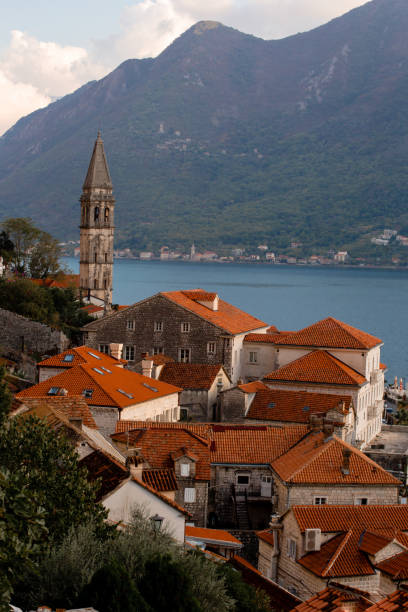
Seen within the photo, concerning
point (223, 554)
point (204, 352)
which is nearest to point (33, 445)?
point (223, 554)

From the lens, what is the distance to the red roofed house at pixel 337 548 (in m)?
24.1

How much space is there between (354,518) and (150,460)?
7.57m

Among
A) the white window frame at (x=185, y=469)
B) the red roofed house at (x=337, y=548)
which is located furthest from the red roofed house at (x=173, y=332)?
the red roofed house at (x=337, y=548)

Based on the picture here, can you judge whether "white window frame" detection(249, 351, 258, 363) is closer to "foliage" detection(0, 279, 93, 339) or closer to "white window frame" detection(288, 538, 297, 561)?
Result: "foliage" detection(0, 279, 93, 339)

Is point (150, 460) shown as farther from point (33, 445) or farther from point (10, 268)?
point (10, 268)

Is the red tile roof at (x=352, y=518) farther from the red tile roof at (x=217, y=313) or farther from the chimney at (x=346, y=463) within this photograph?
the red tile roof at (x=217, y=313)

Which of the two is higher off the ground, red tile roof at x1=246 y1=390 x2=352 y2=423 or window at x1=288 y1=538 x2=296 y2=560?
red tile roof at x1=246 y1=390 x2=352 y2=423

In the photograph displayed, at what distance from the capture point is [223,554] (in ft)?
86.4

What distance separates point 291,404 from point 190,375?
282 inches

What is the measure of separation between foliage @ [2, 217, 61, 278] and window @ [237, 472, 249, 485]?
166 feet

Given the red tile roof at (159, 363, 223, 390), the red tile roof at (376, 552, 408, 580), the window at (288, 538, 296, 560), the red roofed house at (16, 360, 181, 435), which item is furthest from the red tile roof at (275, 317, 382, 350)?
the red tile roof at (376, 552, 408, 580)

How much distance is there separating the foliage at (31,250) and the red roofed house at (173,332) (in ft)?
93.4

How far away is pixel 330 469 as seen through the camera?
3062 cm

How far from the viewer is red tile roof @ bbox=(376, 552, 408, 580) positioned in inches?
939
